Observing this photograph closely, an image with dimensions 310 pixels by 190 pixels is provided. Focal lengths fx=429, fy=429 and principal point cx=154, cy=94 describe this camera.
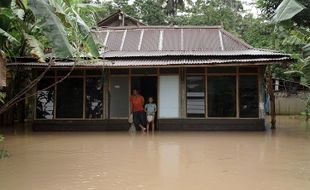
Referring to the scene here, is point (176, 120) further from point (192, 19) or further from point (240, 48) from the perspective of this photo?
point (192, 19)

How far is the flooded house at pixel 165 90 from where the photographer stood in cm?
1483

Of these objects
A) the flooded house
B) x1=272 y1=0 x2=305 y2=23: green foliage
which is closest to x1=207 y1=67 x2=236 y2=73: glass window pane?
the flooded house

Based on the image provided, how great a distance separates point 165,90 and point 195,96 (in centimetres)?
109

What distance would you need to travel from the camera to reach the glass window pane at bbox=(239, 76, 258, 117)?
48.7 feet

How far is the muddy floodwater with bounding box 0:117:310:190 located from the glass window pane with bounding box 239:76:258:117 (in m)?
1.94

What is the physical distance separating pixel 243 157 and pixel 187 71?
6570mm

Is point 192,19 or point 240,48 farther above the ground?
point 192,19

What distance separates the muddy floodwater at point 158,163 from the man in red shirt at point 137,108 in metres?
1.69

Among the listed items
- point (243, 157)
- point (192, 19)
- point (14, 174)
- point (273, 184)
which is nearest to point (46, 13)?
point (14, 174)

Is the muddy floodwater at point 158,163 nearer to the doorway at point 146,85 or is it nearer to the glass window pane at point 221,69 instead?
the glass window pane at point 221,69

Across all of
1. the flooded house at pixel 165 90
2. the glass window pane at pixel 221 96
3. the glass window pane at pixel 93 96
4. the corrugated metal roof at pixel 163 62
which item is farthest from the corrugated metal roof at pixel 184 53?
the glass window pane at pixel 93 96

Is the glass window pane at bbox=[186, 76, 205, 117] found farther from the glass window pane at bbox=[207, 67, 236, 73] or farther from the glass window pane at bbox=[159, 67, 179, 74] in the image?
the glass window pane at bbox=[159, 67, 179, 74]

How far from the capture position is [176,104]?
597 inches

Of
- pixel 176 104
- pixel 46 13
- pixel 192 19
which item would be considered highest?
pixel 192 19
